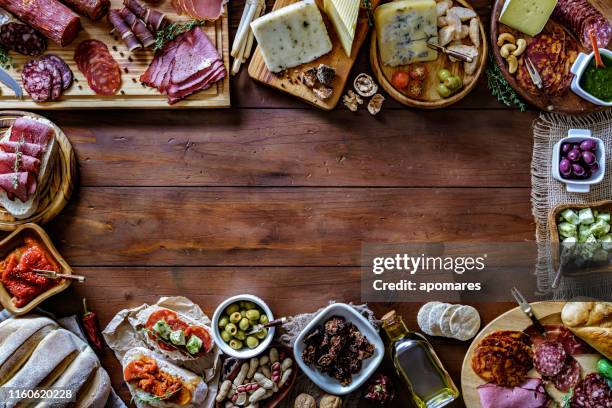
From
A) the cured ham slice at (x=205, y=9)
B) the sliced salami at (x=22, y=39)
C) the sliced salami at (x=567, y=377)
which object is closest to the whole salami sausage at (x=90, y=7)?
the sliced salami at (x=22, y=39)

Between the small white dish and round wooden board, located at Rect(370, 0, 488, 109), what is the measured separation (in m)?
0.80

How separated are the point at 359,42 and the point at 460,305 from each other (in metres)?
1.04

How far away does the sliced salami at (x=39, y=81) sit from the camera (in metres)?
2.23

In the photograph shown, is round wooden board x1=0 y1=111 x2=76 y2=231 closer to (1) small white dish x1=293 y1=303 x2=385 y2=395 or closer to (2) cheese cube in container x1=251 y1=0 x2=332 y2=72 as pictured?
(2) cheese cube in container x1=251 y1=0 x2=332 y2=72

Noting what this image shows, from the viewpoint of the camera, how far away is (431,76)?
229cm

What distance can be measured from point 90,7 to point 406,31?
1.15m

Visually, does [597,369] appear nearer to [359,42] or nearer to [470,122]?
[470,122]

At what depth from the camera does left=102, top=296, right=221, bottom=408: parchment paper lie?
2.23 meters

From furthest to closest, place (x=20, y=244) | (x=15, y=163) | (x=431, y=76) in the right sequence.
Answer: (x=431, y=76) → (x=20, y=244) → (x=15, y=163)

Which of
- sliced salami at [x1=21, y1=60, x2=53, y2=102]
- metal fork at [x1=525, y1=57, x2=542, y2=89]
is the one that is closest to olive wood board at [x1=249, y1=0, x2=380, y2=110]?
metal fork at [x1=525, y1=57, x2=542, y2=89]

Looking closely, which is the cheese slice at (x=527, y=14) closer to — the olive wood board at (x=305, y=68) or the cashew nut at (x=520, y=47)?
the cashew nut at (x=520, y=47)

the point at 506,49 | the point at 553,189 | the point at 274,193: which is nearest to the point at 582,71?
the point at 506,49

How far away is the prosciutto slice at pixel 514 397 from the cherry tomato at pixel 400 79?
1.14m

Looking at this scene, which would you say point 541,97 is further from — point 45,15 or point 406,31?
point 45,15
